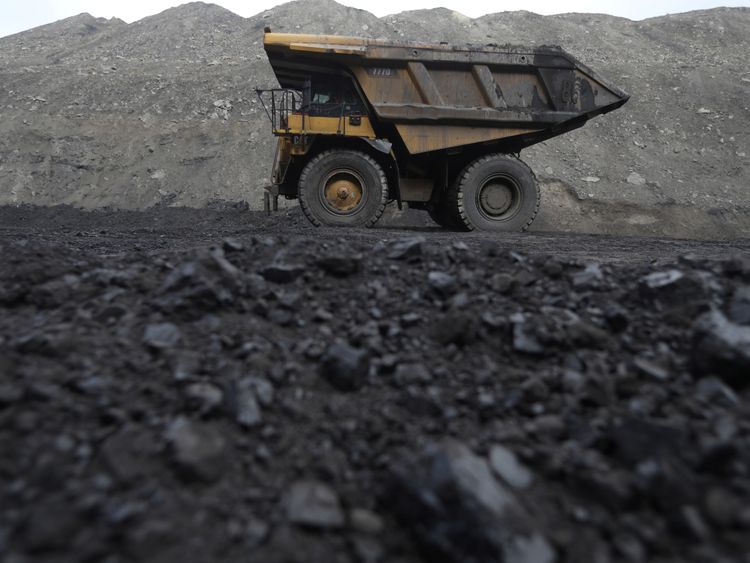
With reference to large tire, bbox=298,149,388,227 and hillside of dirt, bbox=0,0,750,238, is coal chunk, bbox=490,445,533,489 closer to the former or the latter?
large tire, bbox=298,149,388,227

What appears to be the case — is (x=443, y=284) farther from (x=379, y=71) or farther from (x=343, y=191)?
(x=379, y=71)

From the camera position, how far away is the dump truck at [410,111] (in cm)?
695

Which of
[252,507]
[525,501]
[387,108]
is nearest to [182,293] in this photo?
[252,507]

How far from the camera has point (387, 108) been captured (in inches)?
274

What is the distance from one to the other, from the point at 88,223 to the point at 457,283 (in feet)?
28.3

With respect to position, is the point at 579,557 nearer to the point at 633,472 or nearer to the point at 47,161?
the point at 633,472

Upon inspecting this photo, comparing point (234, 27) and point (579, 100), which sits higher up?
point (234, 27)

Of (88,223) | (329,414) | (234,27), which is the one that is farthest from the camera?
(234,27)

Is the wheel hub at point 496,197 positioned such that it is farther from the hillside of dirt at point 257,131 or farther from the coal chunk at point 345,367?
the coal chunk at point 345,367

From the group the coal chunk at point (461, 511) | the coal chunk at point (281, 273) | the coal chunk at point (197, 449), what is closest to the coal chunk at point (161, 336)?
the coal chunk at point (197, 449)

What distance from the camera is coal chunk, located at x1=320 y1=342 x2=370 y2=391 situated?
72.9 inches

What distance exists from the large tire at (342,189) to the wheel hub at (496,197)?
4.89ft

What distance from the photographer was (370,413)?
173 centimetres

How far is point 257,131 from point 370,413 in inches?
533
